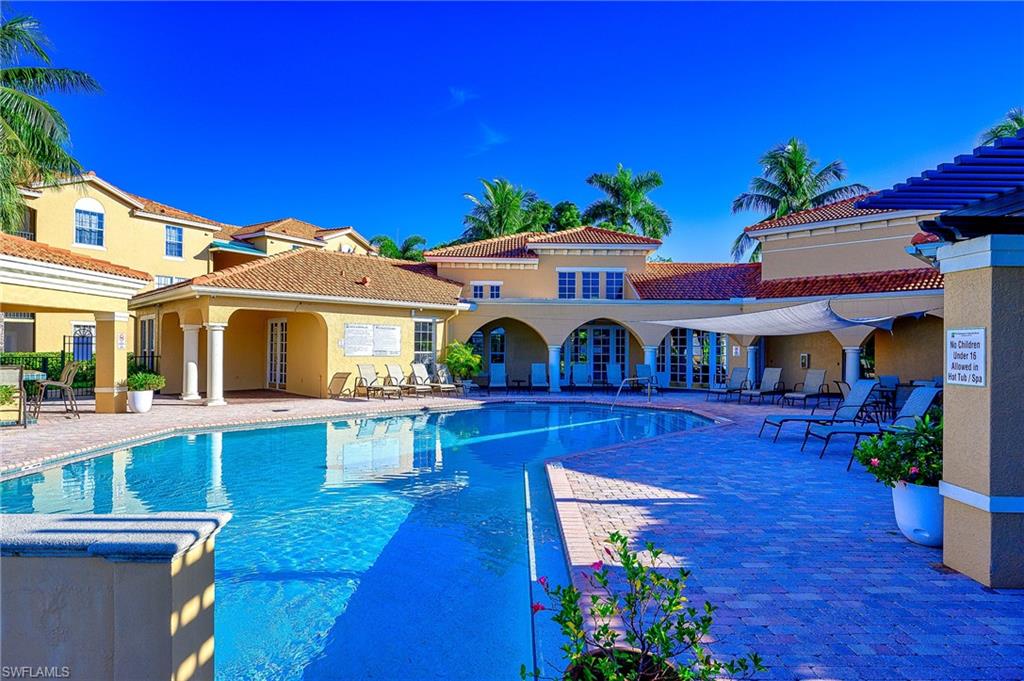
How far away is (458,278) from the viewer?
25.5 meters

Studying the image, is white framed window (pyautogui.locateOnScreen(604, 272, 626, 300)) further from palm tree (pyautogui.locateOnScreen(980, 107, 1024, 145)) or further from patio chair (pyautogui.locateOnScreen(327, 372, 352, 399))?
palm tree (pyautogui.locateOnScreen(980, 107, 1024, 145))

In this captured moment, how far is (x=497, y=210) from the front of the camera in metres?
38.6

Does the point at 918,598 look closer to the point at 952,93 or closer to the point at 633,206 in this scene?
the point at 952,93

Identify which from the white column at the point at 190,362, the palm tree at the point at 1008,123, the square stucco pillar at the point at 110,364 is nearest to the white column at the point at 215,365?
the white column at the point at 190,362

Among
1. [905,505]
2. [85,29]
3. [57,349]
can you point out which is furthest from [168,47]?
[905,505]

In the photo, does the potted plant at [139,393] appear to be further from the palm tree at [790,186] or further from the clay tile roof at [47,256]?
the palm tree at [790,186]

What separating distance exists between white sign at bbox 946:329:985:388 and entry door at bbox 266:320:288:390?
21591 mm

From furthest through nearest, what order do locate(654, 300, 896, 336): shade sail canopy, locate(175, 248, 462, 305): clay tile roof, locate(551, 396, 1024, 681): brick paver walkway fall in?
locate(175, 248, 462, 305): clay tile roof, locate(654, 300, 896, 336): shade sail canopy, locate(551, 396, 1024, 681): brick paver walkway

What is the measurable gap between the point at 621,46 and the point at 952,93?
7485 millimetres

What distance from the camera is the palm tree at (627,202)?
3788cm

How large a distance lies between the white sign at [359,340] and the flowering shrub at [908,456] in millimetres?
17656

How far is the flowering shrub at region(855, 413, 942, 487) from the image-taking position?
540 centimetres

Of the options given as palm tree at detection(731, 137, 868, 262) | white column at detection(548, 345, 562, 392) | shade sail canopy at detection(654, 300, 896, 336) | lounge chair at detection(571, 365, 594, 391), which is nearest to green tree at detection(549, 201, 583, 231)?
palm tree at detection(731, 137, 868, 262)
